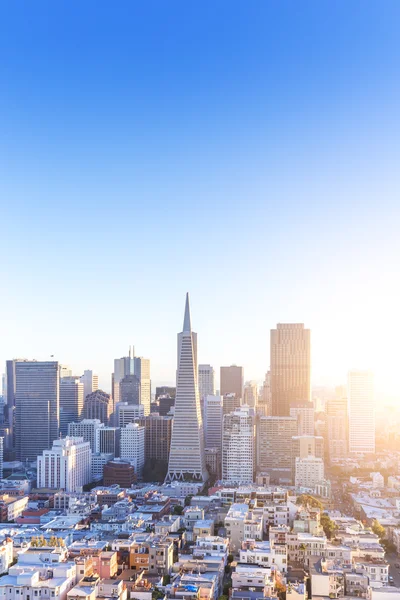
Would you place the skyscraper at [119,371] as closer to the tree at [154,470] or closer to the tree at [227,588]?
the tree at [154,470]

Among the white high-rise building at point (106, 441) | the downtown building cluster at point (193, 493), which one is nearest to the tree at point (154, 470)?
the downtown building cluster at point (193, 493)

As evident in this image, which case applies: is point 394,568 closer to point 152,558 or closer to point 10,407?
point 152,558

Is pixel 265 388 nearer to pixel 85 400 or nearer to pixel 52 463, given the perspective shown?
pixel 85 400

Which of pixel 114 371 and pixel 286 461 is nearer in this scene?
pixel 286 461

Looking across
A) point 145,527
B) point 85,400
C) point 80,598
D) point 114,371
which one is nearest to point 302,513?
point 145,527

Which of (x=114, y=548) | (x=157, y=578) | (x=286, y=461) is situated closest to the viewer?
(x=157, y=578)

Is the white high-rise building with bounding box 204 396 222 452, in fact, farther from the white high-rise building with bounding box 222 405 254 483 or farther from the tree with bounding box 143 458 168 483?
the white high-rise building with bounding box 222 405 254 483

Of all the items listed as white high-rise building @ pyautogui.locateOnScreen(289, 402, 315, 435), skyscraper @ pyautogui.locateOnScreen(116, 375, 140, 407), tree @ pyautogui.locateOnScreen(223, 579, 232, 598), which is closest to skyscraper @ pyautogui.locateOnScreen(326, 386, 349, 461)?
white high-rise building @ pyautogui.locateOnScreen(289, 402, 315, 435)
